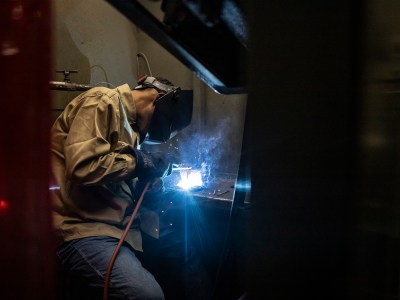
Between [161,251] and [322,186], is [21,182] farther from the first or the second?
[161,251]

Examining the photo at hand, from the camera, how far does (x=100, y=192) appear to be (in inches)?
103

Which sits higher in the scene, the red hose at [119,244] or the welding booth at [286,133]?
the welding booth at [286,133]

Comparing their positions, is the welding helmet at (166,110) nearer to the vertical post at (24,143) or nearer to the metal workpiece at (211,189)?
the metal workpiece at (211,189)

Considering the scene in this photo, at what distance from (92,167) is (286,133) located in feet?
5.82

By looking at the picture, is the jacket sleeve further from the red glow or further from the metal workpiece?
the red glow

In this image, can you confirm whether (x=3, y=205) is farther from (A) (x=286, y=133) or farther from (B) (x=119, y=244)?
(B) (x=119, y=244)

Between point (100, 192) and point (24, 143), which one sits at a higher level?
point (24, 143)

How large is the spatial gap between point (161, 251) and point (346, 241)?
109 inches

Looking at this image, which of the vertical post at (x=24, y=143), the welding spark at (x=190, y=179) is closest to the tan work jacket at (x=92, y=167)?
the welding spark at (x=190, y=179)

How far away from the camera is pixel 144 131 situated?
3.08 m

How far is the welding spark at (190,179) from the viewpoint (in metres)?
3.62

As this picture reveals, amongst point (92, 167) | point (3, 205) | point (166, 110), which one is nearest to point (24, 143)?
point (3, 205)

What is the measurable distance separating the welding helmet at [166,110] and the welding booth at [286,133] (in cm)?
170

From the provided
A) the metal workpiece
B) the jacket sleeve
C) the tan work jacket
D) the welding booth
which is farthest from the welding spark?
the welding booth
